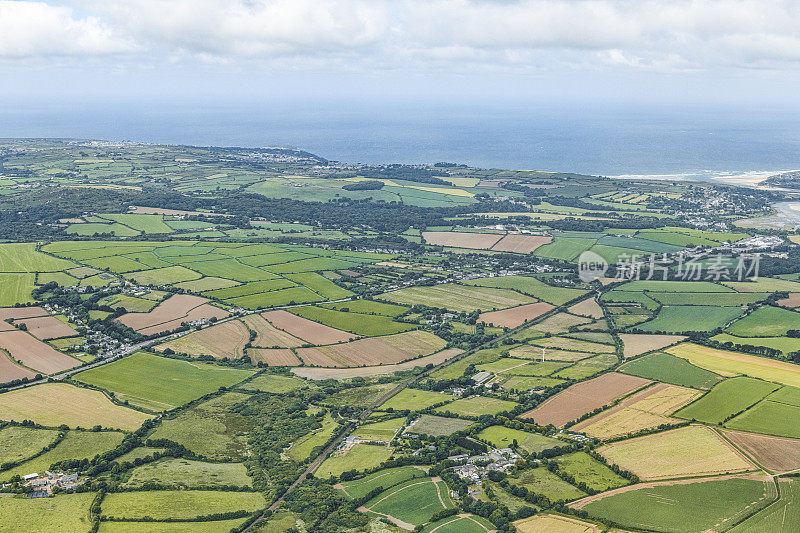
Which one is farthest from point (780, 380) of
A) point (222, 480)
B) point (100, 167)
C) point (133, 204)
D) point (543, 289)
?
point (100, 167)

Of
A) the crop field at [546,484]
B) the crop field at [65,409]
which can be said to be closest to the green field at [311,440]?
the crop field at [65,409]

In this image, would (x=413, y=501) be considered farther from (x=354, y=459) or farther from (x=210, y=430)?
(x=210, y=430)

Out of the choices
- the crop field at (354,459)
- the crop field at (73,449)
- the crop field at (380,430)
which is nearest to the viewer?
the crop field at (73,449)

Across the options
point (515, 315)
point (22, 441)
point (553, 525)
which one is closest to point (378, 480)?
point (553, 525)

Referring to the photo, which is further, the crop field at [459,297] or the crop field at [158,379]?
→ the crop field at [459,297]

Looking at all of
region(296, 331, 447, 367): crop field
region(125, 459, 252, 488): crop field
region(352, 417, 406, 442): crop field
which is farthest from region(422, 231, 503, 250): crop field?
region(125, 459, 252, 488): crop field

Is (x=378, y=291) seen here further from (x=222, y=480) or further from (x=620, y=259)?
(x=222, y=480)

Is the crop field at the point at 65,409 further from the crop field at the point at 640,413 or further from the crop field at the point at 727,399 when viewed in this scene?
the crop field at the point at 727,399
